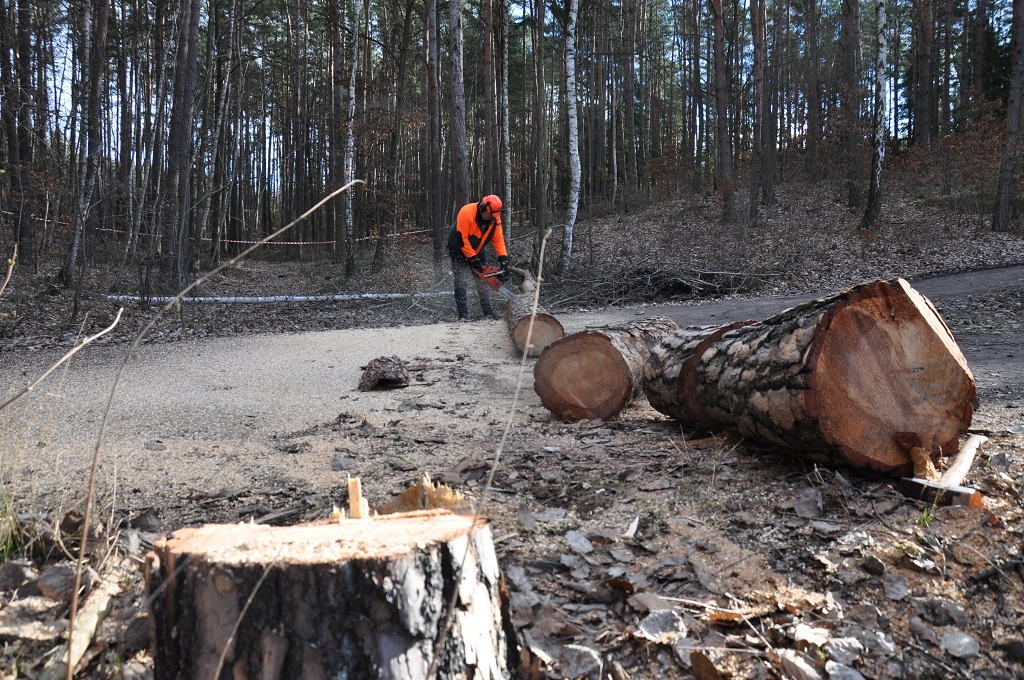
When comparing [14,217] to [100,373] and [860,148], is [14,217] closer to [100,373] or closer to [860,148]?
[100,373]

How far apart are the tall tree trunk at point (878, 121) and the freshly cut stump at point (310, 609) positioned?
16.1 m

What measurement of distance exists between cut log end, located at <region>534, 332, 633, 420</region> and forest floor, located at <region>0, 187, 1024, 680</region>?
0.18 m

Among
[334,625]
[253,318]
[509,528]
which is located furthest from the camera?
[253,318]

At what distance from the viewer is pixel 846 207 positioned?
59.7 ft

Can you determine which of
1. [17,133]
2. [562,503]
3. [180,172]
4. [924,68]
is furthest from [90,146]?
[924,68]

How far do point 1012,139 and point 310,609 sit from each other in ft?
58.1

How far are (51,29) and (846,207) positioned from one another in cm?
2249

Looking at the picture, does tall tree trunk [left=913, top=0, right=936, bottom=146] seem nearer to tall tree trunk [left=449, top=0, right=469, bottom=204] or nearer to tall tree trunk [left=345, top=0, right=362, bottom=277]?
tall tree trunk [left=449, top=0, right=469, bottom=204]

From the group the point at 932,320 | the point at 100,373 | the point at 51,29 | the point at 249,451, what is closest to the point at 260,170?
the point at 51,29

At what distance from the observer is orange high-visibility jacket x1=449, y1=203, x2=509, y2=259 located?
374 inches

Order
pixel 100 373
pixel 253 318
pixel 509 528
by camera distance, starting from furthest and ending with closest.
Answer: pixel 253 318 → pixel 100 373 → pixel 509 528

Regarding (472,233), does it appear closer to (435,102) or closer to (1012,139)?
(435,102)

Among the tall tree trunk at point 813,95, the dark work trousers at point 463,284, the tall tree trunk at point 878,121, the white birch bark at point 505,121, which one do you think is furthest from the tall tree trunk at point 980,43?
the dark work trousers at point 463,284

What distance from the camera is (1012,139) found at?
14406 mm
